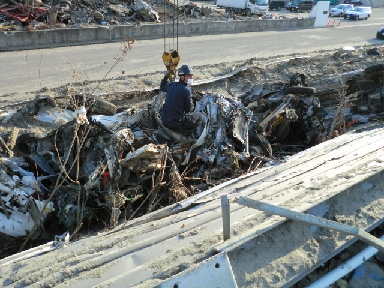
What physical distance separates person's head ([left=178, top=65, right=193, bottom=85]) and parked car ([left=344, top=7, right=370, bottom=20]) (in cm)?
3008

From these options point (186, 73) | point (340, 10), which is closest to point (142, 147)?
point (186, 73)

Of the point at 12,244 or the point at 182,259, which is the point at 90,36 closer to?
the point at 12,244

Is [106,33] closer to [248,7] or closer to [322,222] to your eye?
[248,7]

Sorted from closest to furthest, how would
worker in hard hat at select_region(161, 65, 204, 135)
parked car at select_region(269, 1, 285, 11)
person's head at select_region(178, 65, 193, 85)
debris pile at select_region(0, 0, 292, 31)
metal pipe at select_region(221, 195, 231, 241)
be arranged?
metal pipe at select_region(221, 195, 231, 241), person's head at select_region(178, 65, 193, 85), worker in hard hat at select_region(161, 65, 204, 135), debris pile at select_region(0, 0, 292, 31), parked car at select_region(269, 1, 285, 11)

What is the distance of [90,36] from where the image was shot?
55.6 ft

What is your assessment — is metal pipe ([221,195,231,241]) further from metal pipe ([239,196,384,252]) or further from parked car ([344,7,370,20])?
parked car ([344,7,370,20])

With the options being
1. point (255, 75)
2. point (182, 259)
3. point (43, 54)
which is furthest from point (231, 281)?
point (43, 54)

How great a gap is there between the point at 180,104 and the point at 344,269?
4502 millimetres

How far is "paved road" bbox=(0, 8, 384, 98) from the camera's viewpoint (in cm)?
1197

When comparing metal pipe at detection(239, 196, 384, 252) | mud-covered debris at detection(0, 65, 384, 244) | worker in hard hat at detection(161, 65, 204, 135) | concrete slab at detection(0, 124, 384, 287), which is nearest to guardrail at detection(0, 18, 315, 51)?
mud-covered debris at detection(0, 65, 384, 244)

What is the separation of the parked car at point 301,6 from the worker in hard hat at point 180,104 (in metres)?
33.4

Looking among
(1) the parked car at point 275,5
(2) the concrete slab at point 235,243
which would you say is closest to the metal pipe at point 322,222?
(2) the concrete slab at point 235,243

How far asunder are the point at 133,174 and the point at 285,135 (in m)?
4.14

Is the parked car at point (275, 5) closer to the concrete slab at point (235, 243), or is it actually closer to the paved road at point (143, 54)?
the paved road at point (143, 54)
